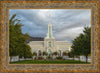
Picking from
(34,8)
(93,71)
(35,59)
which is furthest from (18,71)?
(93,71)

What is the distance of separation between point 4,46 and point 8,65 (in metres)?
1.17

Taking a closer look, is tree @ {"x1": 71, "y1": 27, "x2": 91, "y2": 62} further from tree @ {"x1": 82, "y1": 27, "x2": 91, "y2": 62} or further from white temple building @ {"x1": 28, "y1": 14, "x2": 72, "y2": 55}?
white temple building @ {"x1": 28, "y1": 14, "x2": 72, "y2": 55}

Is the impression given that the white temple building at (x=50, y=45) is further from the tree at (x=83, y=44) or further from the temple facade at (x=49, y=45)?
the tree at (x=83, y=44)

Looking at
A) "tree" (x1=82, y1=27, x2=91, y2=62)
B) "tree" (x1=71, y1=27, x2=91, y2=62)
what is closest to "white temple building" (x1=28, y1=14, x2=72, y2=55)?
"tree" (x1=71, y1=27, x2=91, y2=62)

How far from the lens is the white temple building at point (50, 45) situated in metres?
9.55

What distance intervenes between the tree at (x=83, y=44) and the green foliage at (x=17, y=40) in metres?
3.14

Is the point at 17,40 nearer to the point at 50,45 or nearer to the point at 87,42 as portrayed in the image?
the point at 50,45

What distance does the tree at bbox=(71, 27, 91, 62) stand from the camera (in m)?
9.10

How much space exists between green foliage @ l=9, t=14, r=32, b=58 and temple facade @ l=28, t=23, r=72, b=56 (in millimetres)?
406

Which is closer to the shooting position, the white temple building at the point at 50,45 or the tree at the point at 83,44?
the tree at the point at 83,44

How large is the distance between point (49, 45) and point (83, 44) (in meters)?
2.30

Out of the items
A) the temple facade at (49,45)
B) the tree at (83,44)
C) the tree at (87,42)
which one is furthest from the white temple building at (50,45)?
the tree at (87,42)

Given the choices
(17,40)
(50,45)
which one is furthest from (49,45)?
(17,40)

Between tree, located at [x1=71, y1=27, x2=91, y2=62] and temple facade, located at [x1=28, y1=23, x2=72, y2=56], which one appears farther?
temple facade, located at [x1=28, y1=23, x2=72, y2=56]
